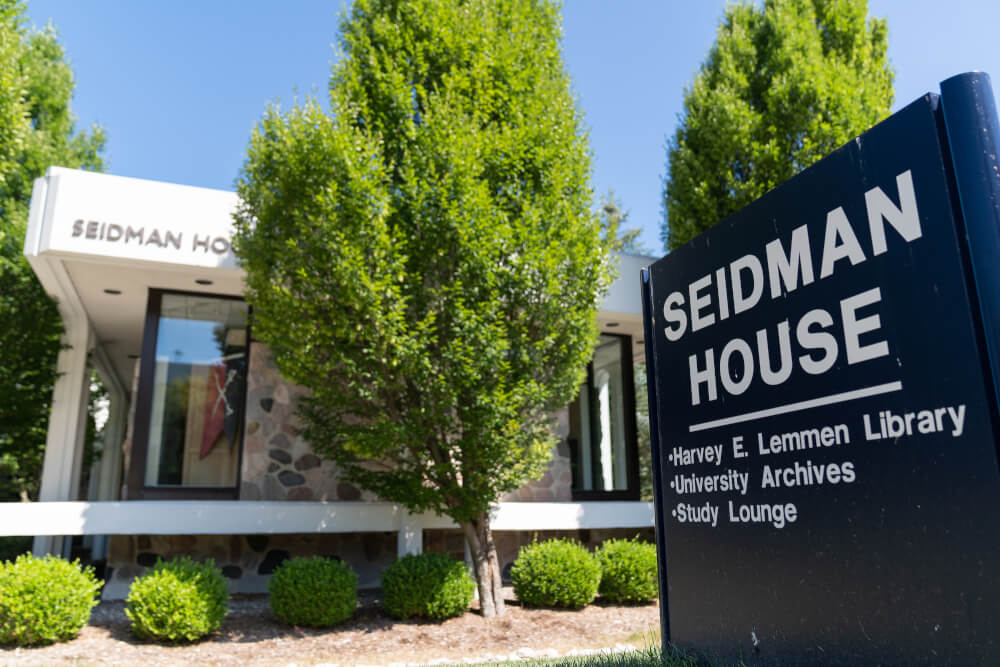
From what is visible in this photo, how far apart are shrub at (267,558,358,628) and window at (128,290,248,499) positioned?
2.98 meters

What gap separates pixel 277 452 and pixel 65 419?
14.1 feet

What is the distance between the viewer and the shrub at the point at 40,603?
6723 millimetres

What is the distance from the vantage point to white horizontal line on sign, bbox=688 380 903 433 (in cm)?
217

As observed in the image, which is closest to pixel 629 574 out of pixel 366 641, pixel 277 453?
pixel 366 641

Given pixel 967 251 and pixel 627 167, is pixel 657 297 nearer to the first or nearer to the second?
pixel 967 251

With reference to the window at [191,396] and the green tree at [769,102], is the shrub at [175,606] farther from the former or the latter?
the green tree at [769,102]

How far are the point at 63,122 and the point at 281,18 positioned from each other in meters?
6.82

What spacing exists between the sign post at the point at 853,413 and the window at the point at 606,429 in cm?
989

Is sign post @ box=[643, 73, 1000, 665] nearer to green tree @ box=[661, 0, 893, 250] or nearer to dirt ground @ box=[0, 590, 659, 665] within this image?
dirt ground @ box=[0, 590, 659, 665]

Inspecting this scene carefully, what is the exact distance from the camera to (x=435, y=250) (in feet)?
25.7

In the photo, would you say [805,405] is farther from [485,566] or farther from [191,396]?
[191,396]

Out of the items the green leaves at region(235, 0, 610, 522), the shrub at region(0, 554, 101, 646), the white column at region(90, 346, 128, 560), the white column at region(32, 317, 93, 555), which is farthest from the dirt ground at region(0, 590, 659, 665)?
the white column at region(90, 346, 128, 560)

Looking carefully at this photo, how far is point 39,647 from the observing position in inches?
269

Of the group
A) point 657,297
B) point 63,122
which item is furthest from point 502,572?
point 63,122
